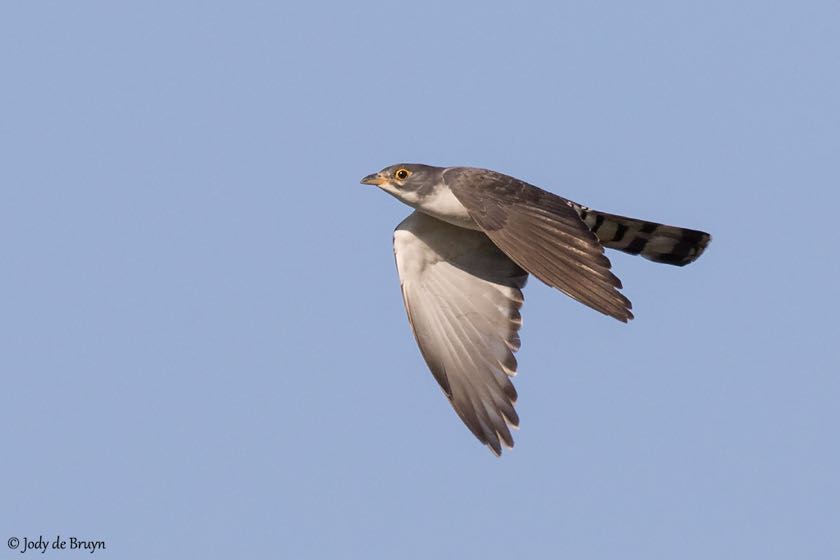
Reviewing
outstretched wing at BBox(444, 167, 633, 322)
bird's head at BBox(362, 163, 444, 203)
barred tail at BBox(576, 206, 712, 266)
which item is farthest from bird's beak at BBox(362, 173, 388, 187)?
barred tail at BBox(576, 206, 712, 266)

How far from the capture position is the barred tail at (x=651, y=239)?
14.6m

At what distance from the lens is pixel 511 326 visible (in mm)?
14852

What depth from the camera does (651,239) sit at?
14.8 metres

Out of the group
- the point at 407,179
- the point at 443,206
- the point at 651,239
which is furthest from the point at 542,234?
the point at 651,239

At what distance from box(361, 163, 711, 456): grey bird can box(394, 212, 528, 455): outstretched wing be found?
1cm

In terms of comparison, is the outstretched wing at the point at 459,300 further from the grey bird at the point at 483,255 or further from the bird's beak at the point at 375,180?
the bird's beak at the point at 375,180

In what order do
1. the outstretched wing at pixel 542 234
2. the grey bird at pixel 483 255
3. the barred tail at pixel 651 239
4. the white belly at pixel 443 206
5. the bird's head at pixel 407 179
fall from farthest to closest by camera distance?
1. the barred tail at pixel 651 239
2. the bird's head at pixel 407 179
3. the white belly at pixel 443 206
4. the grey bird at pixel 483 255
5. the outstretched wing at pixel 542 234

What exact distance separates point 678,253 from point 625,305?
8.79ft

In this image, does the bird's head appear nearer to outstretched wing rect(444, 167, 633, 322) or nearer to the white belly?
the white belly

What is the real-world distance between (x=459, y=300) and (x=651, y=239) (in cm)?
207

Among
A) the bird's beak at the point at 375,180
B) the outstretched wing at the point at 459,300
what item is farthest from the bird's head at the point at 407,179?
the outstretched wing at the point at 459,300

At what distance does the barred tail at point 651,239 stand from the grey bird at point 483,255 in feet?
0.03

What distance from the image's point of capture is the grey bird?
13375 millimetres

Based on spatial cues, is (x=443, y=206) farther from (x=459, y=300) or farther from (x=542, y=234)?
(x=459, y=300)
